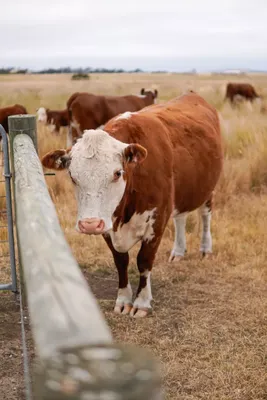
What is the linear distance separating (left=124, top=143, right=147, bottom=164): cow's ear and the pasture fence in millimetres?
2344

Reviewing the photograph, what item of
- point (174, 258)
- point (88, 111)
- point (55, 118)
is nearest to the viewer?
point (174, 258)

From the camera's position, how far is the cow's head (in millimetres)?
3465

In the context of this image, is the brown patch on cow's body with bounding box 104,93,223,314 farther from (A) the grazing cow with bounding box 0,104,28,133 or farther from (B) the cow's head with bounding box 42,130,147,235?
(A) the grazing cow with bounding box 0,104,28,133

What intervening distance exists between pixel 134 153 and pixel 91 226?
0.60 m

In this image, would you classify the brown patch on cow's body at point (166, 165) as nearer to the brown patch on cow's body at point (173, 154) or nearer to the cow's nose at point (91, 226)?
the brown patch on cow's body at point (173, 154)

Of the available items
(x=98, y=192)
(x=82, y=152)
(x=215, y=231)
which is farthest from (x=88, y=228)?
(x=215, y=231)

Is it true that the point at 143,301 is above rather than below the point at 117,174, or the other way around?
below

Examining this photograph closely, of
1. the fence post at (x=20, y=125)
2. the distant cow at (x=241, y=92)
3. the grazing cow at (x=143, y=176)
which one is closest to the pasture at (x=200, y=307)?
the grazing cow at (x=143, y=176)

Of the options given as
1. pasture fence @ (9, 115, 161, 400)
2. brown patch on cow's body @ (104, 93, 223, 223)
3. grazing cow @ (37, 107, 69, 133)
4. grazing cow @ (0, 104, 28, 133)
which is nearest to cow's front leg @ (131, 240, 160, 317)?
brown patch on cow's body @ (104, 93, 223, 223)

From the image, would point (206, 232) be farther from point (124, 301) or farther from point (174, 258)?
point (124, 301)

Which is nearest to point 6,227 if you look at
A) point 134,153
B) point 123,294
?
point 123,294

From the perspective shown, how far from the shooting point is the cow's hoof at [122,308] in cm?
463

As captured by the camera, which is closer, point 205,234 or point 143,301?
point 143,301

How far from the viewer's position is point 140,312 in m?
4.58
